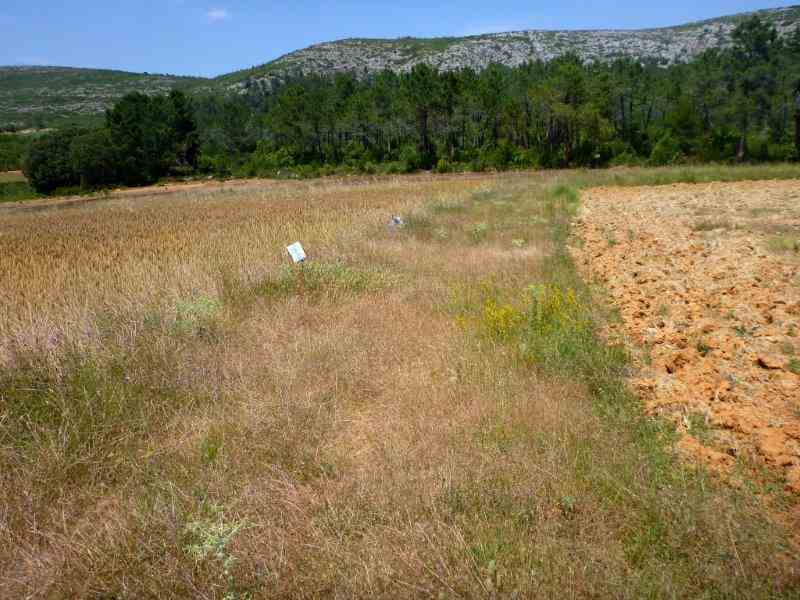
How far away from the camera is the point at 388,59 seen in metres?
190

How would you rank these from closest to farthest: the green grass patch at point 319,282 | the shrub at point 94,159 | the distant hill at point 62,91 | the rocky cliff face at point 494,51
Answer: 1. the green grass patch at point 319,282
2. the shrub at point 94,159
3. the distant hill at point 62,91
4. the rocky cliff face at point 494,51

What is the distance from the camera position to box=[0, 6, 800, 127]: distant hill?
159m

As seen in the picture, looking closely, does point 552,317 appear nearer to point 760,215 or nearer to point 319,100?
point 760,215

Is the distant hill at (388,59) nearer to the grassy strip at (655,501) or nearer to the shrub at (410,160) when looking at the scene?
the shrub at (410,160)

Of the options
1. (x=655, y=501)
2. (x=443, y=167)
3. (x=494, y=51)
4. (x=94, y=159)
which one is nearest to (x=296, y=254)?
(x=655, y=501)

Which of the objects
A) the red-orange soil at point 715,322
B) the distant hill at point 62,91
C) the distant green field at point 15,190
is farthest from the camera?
the distant hill at point 62,91

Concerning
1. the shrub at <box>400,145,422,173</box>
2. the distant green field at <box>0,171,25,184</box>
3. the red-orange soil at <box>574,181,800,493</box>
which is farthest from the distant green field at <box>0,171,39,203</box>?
the red-orange soil at <box>574,181,800,493</box>

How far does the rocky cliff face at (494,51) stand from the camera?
168125 millimetres

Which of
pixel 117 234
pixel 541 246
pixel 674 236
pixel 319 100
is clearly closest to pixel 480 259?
pixel 541 246

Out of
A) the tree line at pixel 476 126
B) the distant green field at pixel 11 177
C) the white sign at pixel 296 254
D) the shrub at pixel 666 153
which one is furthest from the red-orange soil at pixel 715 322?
the distant green field at pixel 11 177

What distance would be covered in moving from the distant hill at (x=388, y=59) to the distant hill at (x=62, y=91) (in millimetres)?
308

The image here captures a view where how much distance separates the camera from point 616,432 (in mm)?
3576

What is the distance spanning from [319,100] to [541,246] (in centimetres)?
6411

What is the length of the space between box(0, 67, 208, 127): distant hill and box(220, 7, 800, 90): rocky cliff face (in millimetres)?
37088
